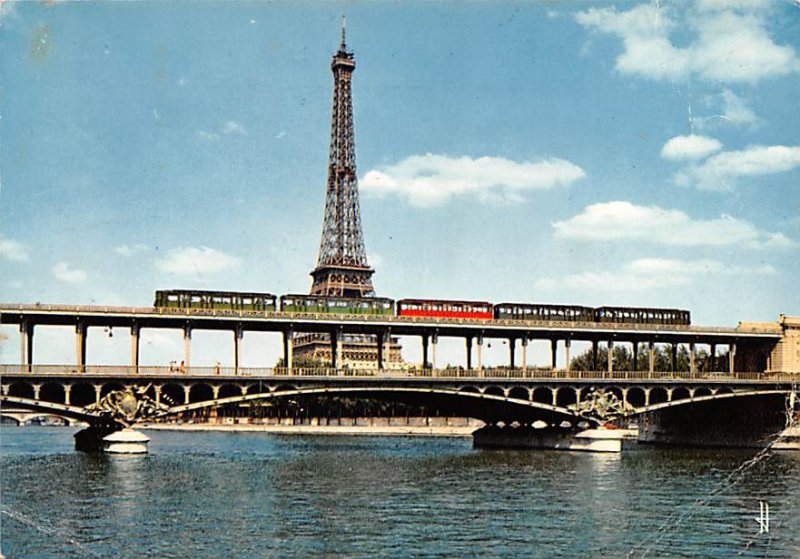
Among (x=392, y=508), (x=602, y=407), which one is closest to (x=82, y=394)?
(x=602, y=407)

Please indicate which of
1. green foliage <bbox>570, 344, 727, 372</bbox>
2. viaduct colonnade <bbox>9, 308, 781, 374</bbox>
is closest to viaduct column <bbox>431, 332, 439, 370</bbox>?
viaduct colonnade <bbox>9, 308, 781, 374</bbox>

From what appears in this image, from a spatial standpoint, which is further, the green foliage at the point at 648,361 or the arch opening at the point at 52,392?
the green foliage at the point at 648,361

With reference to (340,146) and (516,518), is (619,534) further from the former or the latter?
(340,146)

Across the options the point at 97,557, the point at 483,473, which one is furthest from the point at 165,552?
the point at 483,473

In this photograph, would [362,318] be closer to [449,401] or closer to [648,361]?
[449,401]

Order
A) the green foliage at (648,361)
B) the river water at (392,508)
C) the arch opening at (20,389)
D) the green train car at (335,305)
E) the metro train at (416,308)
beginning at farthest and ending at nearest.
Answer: the green foliage at (648,361) → the green train car at (335,305) → the metro train at (416,308) → the arch opening at (20,389) → the river water at (392,508)

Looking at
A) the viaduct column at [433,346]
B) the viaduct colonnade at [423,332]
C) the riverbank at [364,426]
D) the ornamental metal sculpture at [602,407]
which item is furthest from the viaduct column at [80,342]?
the riverbank at [364,426]

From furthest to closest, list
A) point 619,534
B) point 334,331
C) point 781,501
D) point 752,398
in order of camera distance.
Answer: point 752,398
point 334,331
point 781,501
point 619,534

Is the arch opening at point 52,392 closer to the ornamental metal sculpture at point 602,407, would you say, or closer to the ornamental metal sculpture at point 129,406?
the ornamental metal sculpture at point 129,406
